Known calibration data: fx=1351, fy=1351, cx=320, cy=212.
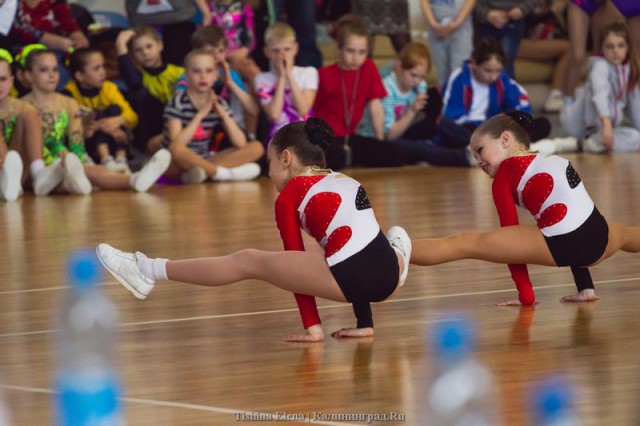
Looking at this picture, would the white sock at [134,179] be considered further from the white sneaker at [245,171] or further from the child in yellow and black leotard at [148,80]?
A: the child in yellow and black leotard at [148,80]

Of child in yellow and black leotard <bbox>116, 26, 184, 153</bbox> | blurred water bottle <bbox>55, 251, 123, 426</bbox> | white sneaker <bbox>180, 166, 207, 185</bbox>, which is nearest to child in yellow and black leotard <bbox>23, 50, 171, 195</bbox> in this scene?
white sneaker <bbox>180, 166, 207, 185</bbox>

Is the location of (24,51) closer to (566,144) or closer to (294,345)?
(566,144)

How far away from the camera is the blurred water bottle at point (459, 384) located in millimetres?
1807

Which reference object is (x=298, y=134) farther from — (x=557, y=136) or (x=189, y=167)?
(x=557, y=136)

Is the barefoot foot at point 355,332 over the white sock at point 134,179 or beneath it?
over

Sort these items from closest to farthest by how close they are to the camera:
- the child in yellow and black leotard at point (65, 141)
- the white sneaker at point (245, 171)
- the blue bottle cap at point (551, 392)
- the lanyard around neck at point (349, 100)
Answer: the blue bottle cap at point (551, 392), the child in yellow and black leotard at point (65, 141), the white sneaker at point (245, 171), the lanyard around neck at point (349, 100)

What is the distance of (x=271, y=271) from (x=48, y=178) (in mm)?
5017

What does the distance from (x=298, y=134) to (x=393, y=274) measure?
0.48 meters

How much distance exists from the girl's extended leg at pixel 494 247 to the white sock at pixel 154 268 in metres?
0.79

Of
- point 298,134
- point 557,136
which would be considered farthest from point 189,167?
point 298,134

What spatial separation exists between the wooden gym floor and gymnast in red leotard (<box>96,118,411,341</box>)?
129 mm

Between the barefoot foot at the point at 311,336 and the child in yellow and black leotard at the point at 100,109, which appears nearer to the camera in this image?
the barefoot foot at the point at 311,336

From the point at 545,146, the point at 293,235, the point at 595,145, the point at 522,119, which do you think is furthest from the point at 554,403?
the point at 595,145

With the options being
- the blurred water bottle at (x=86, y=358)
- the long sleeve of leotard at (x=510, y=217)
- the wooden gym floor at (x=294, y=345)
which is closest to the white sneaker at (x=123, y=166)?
the wooden gym floor at (x=294, y=345)
